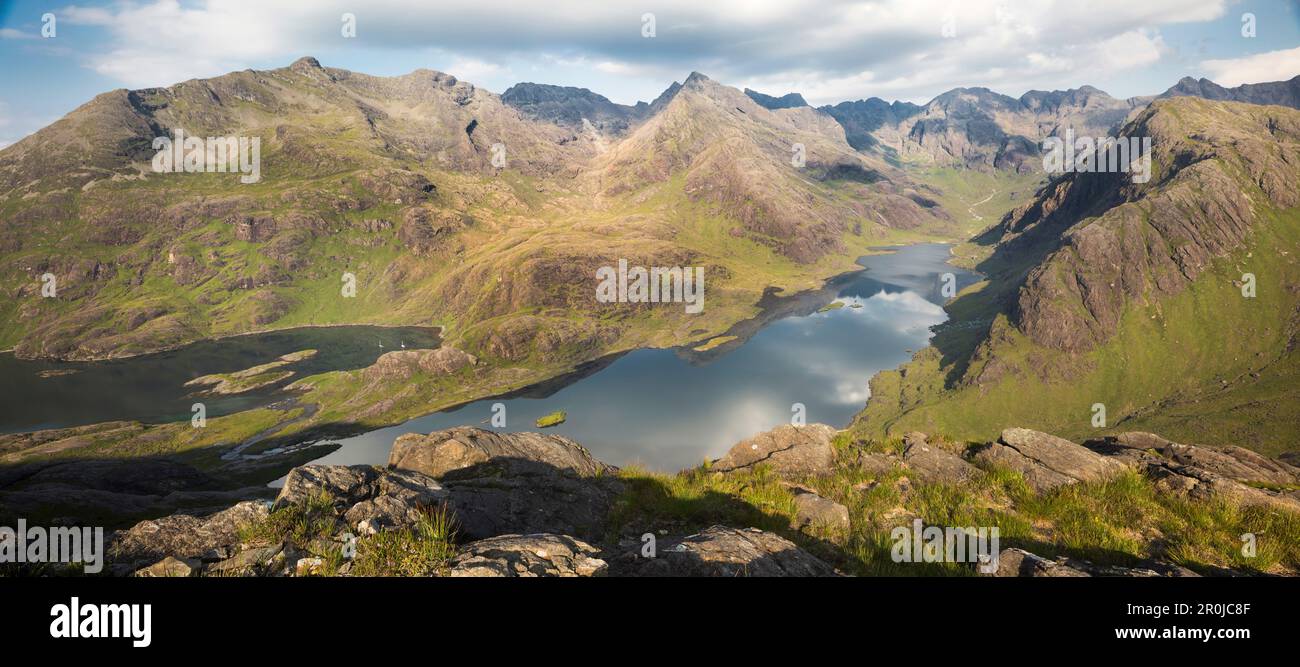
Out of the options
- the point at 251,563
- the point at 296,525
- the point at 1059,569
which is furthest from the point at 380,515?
the point at 1059,569

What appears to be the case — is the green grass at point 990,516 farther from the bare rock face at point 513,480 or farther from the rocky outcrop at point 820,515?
the bare rock face at point 513,480

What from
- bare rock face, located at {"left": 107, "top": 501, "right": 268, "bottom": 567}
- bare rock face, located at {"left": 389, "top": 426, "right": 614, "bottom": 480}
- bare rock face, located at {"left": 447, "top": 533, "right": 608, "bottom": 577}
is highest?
bare rock face, located at {"left": 447, "top": 533, "right": 608, "bottom": 577}

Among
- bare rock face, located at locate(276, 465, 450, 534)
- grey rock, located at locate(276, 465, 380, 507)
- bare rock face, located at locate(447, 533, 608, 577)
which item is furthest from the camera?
grey rock, located at locate(276, 465, 380, 507)

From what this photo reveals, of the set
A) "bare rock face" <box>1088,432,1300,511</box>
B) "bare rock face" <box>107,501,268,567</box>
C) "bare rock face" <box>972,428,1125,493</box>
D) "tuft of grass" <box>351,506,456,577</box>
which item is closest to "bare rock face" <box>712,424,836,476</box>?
"bare rock face" <box>972,428,1125,493</box>

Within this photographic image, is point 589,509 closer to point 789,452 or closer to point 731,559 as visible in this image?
point 731,559

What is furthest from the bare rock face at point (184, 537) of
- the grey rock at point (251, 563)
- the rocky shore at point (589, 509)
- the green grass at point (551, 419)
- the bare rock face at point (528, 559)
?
the green grass at point (551, 419)

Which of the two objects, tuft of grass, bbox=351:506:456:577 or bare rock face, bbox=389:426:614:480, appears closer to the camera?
tuft of grass, bbox=351:506:456:577

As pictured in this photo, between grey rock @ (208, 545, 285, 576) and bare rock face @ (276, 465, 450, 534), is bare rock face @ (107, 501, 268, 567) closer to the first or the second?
bare rock face @ (276, 465, 450, 534)
